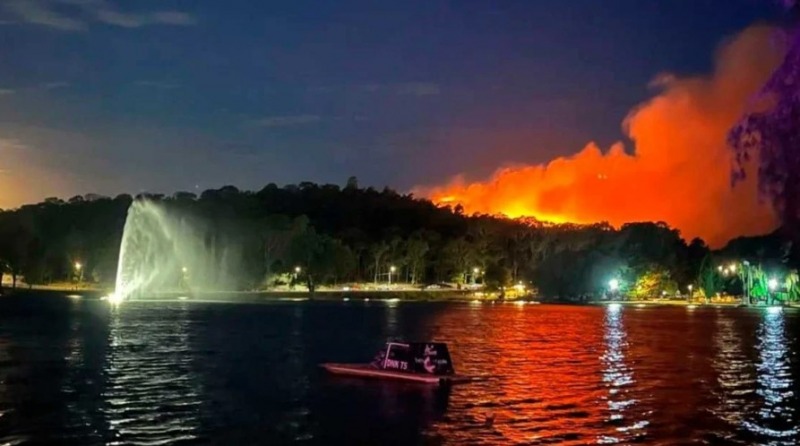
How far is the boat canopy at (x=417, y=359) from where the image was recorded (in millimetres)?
48656

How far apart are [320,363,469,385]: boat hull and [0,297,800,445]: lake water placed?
1.34 metres

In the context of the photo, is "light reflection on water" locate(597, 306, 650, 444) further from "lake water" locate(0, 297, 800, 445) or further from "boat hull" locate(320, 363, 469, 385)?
"boat hull" locate(320, 363, 469, 385)

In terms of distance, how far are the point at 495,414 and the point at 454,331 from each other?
187ft

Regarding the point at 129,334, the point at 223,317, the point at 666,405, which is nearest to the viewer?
the point at 666,405

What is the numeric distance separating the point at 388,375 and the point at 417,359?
1.85 meters

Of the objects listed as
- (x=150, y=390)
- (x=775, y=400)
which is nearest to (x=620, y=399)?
(x=775, y=400)

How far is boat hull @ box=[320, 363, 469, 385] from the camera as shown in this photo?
4747cm

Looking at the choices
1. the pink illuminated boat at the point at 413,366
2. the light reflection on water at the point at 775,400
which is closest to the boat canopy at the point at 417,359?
the pink illuminated boat at the point at 413,366

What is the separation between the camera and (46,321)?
4038 inches

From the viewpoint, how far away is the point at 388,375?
160 feet

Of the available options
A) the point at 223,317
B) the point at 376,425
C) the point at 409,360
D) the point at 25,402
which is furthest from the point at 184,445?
the point at 223,317

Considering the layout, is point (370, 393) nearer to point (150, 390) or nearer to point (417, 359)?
point (417, 359)

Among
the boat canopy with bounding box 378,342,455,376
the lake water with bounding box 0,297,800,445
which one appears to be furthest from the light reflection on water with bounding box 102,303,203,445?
the boat canopy with bounding box 378,342,455,376

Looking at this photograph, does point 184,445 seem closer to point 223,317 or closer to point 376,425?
point 376,425
